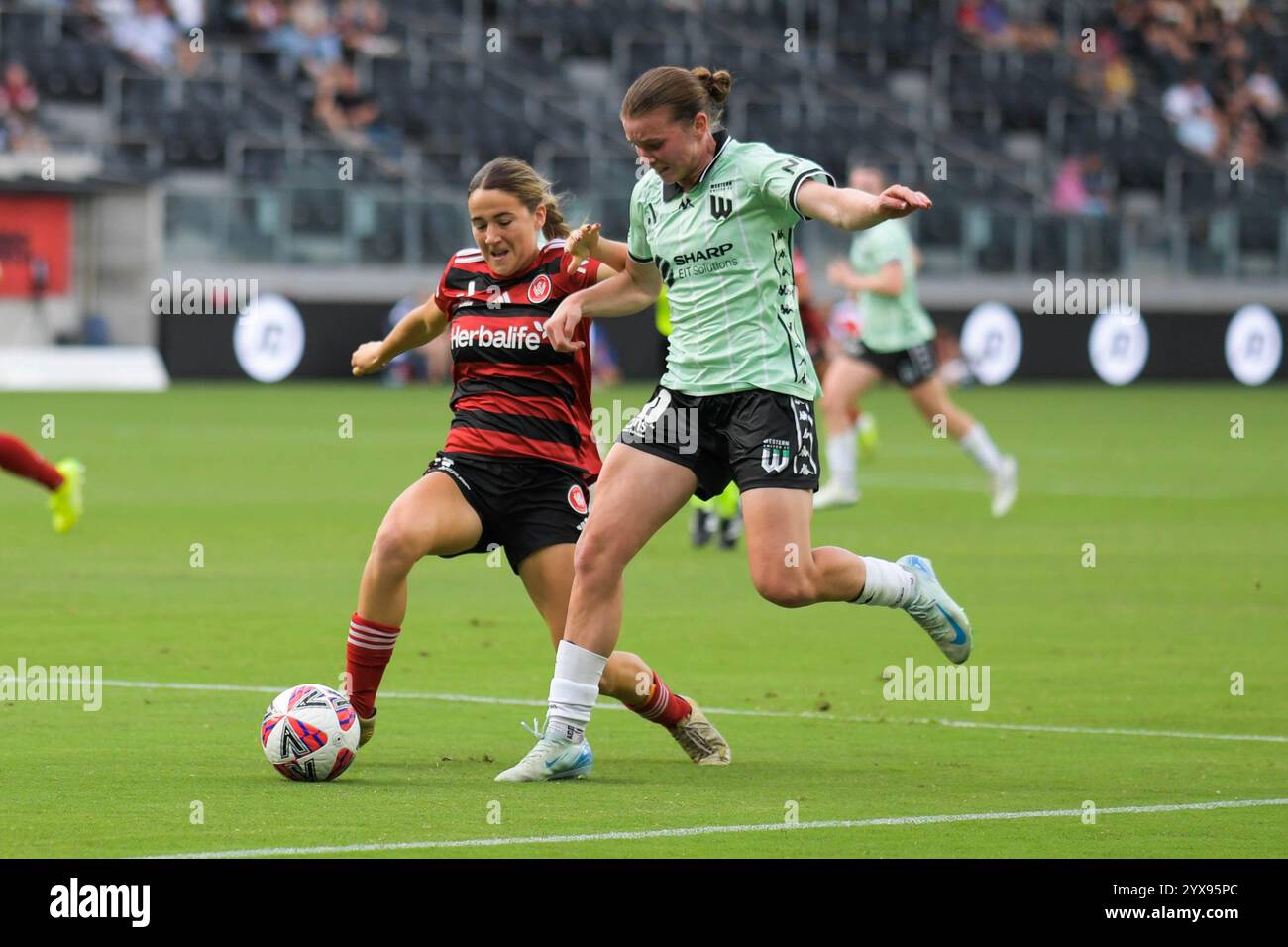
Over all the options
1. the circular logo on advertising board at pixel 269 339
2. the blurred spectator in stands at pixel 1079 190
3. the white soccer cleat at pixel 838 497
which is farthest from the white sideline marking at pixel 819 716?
the blurred spectator in stands at pixel 1079 190

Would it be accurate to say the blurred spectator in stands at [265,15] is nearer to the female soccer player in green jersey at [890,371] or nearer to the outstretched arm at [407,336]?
the female soccer player in green jersey at [890,371]

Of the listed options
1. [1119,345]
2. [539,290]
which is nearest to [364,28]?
[1119,345]

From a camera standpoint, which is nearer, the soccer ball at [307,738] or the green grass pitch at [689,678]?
the green grass pitch at [689,678]

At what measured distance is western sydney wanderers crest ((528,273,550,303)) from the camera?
798 cm

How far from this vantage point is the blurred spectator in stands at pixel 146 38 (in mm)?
37062

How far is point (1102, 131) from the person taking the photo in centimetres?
4425

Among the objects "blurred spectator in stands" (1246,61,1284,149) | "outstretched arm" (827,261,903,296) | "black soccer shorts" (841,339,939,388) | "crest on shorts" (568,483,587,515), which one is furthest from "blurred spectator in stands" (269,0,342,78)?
"crest on shorts" (568,483,587,515)

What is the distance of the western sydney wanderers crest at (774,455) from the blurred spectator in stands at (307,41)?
32.1 meters

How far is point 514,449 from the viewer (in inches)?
311

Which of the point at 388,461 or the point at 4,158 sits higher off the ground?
the point at 4,158

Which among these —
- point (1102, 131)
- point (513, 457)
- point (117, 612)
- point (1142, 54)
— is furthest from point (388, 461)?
point (1142, 54)

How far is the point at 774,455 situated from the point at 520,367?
1002 mm

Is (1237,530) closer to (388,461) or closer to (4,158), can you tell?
(388,461)
